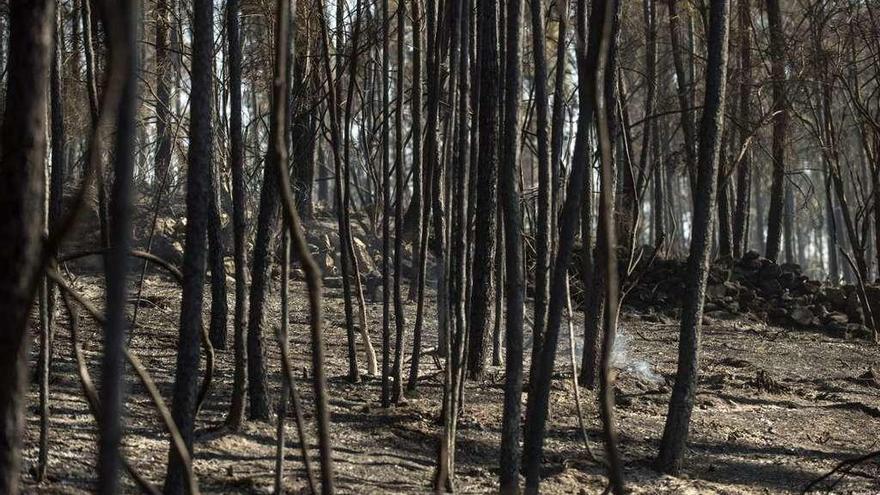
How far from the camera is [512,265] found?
5.54 metres

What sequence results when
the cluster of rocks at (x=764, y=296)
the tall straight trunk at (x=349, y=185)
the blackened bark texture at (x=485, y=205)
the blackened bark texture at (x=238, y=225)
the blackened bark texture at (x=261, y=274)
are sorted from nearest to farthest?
the blackened bark texture at (x=238, y=225) → the blackened bark texture at (x=261, y=274) → the blackened bark texture at (x=485, y=205) → the tall straight trunk at (x=349, y=185) → the cluster of rocks at (x=764, y=296)

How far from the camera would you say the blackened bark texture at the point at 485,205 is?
322 inches

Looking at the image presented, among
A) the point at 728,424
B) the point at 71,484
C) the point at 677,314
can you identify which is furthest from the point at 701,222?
the point at 677,314

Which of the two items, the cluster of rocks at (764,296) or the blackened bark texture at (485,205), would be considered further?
the cluster of rocks at (764,296)

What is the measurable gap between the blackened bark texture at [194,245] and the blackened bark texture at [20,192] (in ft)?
4.06

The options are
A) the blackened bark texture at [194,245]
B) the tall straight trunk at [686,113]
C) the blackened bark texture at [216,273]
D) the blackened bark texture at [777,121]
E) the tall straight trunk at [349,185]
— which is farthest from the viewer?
the tall straight trunk at [686,113]

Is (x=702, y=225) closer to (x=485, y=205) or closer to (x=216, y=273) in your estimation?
(x=485, y=205)

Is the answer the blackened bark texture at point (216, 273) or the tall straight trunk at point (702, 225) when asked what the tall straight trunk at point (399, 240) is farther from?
the tall straight trunk at point (702, 225)

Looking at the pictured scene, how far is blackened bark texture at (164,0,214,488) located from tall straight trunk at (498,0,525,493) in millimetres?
1820

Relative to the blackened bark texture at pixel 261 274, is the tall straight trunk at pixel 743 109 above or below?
above

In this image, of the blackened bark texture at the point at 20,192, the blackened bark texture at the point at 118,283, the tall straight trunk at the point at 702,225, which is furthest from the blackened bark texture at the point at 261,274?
the blackened bark texture at the point at 118,283

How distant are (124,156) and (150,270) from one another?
1254 centimetres

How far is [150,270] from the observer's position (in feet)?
47.1

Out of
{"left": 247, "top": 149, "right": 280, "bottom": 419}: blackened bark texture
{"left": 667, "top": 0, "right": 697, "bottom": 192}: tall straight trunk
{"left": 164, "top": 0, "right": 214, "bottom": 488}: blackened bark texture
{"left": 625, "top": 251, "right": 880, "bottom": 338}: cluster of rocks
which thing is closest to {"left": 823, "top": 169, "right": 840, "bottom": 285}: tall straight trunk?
{"left": 625, "top": 251, "right": 880, "bottom": 338}: cluster of rocks
